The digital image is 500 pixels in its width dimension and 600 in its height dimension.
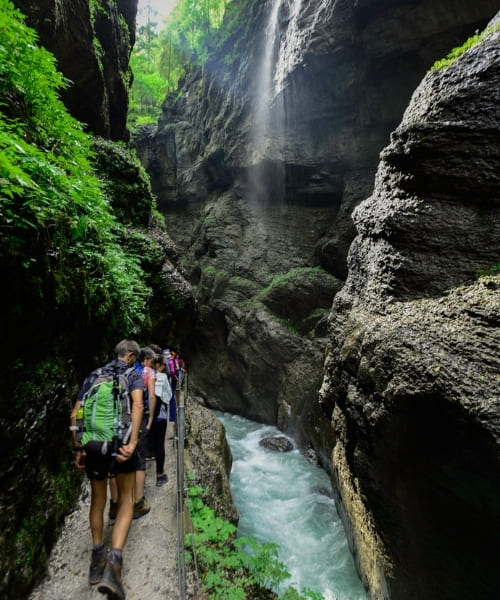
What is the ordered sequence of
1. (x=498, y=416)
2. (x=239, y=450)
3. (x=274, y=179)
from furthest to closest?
(x=274, y=179), (x=239, y=450), (x=498, y=416)

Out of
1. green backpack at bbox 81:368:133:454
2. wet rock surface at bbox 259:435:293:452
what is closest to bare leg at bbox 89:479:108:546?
green backpack at bbox 81:368:133:454

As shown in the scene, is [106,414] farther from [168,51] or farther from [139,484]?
[168,51]

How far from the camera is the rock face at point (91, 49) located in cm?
689

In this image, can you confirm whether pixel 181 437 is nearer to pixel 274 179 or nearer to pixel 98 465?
pixel 98 465

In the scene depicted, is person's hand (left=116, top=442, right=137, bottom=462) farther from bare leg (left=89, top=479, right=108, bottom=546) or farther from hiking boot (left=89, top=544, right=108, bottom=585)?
hiking boot (left=89, top=544, right=108, bottom=585)

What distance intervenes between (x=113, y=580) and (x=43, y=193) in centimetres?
343

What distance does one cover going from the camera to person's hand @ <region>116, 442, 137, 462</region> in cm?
265

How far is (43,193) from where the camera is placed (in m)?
2.96

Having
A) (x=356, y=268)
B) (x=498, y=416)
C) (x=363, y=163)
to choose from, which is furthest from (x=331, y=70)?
(x=498, y=416)

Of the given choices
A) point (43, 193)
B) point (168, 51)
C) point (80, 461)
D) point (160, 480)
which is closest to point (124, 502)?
point (80, 461)

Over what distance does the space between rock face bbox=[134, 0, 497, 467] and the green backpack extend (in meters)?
8.12

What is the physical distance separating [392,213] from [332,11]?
12907 mm

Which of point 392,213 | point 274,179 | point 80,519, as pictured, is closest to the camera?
point 80,519

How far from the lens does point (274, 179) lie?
17.6 meters
